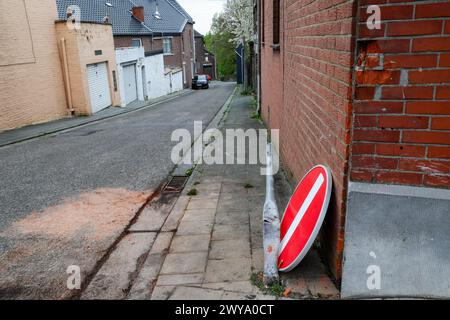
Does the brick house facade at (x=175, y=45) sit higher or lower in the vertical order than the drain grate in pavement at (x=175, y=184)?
higher

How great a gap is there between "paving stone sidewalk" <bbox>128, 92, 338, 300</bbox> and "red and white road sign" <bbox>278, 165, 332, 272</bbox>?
0.22 m

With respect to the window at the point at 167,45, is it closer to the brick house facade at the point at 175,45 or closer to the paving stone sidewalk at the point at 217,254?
the brick house facade at the point at 175,45

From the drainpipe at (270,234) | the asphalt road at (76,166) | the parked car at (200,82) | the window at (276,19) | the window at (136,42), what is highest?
the window at (136,42)

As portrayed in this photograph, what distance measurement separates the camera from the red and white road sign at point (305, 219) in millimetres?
3057

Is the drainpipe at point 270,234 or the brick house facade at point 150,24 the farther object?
the brick house facade at point 150,24

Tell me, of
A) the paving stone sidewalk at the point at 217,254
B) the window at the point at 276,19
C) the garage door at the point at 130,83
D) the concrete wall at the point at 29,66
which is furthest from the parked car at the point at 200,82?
the paving stone sidewalk at the point at 217,254

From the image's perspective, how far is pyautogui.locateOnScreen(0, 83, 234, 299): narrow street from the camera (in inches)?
157

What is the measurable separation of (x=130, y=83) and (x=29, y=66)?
11172 mm

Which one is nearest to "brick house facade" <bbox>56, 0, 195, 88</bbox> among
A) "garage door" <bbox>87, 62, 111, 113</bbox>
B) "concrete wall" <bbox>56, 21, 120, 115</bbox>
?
"garage door" <bbox>87, 62, 111, 113</bbox>

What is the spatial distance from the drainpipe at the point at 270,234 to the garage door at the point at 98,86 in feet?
59.1

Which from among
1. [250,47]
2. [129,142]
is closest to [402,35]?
[129,142]

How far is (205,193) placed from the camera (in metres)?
5.99

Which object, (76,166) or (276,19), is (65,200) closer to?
(76,166)

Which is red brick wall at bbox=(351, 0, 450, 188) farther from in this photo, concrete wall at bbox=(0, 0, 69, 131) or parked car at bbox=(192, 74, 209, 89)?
parked car at bbox=(192, 74, 209, 89)
